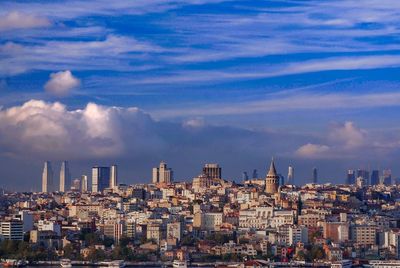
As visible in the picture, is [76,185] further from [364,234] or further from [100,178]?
[364,234]

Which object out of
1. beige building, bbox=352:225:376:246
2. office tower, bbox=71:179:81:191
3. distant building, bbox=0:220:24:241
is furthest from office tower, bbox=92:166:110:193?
beige building, bbox=352:225:376:246

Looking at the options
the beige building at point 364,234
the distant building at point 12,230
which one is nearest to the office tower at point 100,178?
the distant building at point 12,230

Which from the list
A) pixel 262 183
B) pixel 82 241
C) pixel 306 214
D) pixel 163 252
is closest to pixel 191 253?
pixel 163 252

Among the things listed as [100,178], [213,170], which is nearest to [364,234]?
[213,170]

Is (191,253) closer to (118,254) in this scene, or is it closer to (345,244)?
(118,254)

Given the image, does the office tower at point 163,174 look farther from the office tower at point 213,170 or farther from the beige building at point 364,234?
the beige building at point 364,234
